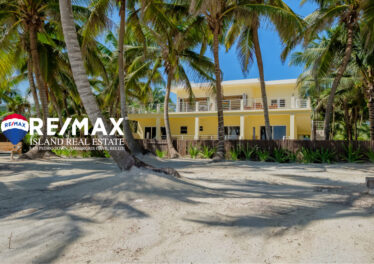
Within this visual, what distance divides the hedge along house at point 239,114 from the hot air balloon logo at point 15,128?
9002mm

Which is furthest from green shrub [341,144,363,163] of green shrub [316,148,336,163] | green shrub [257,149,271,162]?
green shrub [257,149,271,162]

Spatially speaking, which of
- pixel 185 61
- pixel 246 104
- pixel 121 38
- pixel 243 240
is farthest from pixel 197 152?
pixel 243 240

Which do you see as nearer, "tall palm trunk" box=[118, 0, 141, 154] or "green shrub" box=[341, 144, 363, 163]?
"green shrub" box=[341, 144, 363, 163]

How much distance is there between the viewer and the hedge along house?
22395 mm

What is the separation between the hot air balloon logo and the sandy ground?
17.7 metres

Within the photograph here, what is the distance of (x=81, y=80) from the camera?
599 cm

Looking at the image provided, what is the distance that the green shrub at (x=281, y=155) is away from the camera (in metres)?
13.3

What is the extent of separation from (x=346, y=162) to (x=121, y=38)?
39.8ft

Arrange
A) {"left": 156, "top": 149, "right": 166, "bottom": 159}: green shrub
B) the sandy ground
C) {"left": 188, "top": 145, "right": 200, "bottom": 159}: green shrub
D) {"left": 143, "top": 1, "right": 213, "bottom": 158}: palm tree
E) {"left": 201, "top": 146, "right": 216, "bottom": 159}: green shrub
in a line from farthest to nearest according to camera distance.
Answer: {"left": 156, "top": 149, "right": 166, "bottom": 159}: green shrub → {"left": 188, "top": 145, "right": 200, "bottom": 159}: green shrub → {"left": 201, "top": 146, "right": 216, "bottom": 159}: green shrub → {"left": 143, "top": 1, "right": 213, "bottom": 158}: palm tree → the sandy ground

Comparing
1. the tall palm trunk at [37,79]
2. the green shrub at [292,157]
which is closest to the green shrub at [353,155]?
the green shrub at [292,157]

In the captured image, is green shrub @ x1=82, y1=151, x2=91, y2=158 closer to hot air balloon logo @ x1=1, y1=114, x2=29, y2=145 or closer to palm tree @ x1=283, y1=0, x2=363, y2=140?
hot air balloon logo @ x1=1, y1=114, x2=29, y2=145

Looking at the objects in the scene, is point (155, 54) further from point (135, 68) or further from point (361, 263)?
point (361, 263)

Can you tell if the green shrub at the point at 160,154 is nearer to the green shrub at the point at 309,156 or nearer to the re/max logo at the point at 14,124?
the green shrub at the point at 309,156

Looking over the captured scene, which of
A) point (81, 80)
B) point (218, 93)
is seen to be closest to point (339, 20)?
point (218, 93)
